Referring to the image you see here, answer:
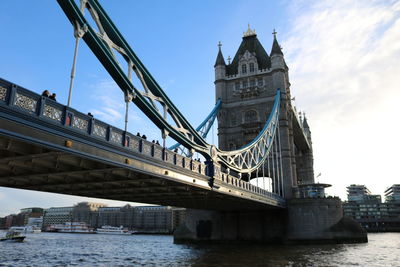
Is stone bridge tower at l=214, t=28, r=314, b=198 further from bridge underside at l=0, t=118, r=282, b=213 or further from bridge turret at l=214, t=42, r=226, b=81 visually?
bridge underside at l=0, t=118, r=282, b=213

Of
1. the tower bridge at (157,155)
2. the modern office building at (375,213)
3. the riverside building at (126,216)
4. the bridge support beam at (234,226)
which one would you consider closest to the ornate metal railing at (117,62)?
the tower bridge at (157,155)

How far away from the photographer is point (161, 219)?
13862 cm

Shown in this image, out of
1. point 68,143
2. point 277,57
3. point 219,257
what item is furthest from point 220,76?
point 68,143

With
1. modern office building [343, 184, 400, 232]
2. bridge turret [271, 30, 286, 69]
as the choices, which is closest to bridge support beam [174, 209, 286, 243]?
bridge turret [271, 30, 286, 69]

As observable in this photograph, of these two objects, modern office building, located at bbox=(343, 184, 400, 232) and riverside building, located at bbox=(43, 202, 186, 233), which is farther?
riverside building, located at bbox=(43, 202, 186, 233)

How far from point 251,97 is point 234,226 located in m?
19.8

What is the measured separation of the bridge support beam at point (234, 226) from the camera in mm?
42969

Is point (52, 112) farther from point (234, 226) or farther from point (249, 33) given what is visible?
point (249, 33)

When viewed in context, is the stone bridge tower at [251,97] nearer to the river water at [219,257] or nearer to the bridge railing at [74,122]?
the river water at [219,257]

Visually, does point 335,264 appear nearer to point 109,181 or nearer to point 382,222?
point 109,181

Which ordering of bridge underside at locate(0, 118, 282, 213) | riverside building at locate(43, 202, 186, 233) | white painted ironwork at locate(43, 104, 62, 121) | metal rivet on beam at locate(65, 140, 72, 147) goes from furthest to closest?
riverside building at locate(43, 202, 186, 233), metal rivet on beam at locate(65, 140, 72, 147), bridge underside at locate(0, 118, 282, 213), white painted ironwork at locate(43, 104, 62, 121)

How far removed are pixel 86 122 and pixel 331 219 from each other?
3579 cm

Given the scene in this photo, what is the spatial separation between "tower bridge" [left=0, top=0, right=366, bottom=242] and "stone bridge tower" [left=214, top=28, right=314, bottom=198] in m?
0.15

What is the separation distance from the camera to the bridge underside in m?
11.2
